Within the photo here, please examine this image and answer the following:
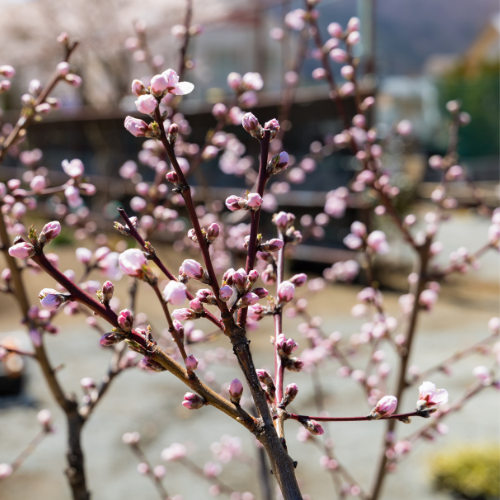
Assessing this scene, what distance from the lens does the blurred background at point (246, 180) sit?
4.42m

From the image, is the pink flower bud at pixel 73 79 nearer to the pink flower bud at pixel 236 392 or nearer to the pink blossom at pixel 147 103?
the pink blossom at pixel 147 103

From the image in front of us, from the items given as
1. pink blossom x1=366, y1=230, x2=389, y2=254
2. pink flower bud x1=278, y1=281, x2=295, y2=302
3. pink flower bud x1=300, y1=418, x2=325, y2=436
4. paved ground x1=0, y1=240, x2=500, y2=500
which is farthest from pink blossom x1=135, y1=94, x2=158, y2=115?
paved ground x1=0, y1=240, x2=500, y2=500

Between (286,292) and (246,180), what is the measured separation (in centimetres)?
344

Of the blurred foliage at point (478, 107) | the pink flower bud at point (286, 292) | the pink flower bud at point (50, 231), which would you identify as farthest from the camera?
the blurred foliage at point (478, 107)

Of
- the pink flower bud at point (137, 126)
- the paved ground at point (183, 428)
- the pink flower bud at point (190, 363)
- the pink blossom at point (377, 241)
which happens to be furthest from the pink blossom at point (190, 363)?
the paved ground at point (183, 428)

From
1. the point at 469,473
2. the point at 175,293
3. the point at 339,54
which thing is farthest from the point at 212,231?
the point at 469,473

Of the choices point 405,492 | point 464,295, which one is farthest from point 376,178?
point 464,295

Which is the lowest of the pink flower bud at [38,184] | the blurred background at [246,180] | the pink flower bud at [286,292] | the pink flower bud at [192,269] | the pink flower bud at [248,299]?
the pink flower bud at [248,299]

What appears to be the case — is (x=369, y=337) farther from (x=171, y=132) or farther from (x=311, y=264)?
(x=311, y=264)

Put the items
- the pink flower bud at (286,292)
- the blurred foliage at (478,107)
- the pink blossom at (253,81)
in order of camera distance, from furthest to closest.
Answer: the blurred foliage at (478,107), the pink blossom at (253,81), the pink flower bud at (286,292)

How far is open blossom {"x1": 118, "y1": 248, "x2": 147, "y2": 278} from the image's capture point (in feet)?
2.40

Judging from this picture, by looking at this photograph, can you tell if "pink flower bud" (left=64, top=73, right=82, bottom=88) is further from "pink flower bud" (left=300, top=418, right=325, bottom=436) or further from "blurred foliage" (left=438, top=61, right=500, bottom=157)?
"blurred foliage" (left=438, top=61, right=500, bottom=157)

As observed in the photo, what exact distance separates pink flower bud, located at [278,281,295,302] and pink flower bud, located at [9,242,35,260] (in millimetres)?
403

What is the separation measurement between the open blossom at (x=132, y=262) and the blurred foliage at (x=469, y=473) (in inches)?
157
